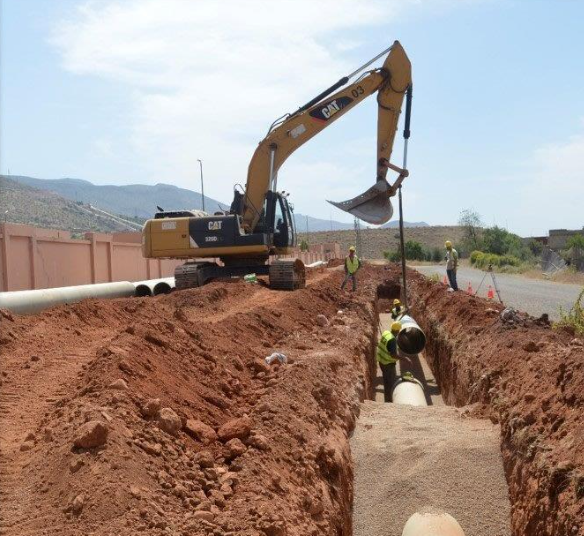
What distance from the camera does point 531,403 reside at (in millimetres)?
7383

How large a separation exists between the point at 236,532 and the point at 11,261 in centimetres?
1151

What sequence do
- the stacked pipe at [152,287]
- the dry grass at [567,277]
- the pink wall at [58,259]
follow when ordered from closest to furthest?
the pink wall at [58,259] < the stacked pipe at [152,287] < the dry grass at [567,277]

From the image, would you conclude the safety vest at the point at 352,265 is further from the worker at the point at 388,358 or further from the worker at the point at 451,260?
the worker at the point at 388,358

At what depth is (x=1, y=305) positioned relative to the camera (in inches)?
435

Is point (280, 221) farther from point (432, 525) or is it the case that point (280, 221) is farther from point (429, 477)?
point (432, 525)

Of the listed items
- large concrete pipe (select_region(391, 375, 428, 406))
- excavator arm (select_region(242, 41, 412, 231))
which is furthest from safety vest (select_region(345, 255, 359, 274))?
large concrete pipe (select_region(391, 375, 428, 406))

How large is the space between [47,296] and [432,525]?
911 cm

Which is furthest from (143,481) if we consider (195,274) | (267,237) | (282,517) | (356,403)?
(195,274)

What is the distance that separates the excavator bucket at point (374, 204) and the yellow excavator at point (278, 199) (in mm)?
24

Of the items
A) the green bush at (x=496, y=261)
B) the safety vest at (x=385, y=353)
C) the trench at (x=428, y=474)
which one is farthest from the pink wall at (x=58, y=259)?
the green bush at (x=496, y=261)

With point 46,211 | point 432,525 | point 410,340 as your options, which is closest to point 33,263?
point 410,340

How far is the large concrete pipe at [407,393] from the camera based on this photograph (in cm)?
1233

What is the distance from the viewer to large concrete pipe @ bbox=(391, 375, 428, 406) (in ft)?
40.4

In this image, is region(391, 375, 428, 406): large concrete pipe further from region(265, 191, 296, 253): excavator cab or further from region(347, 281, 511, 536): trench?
region(265, 191, 296, 253): excavator cab
